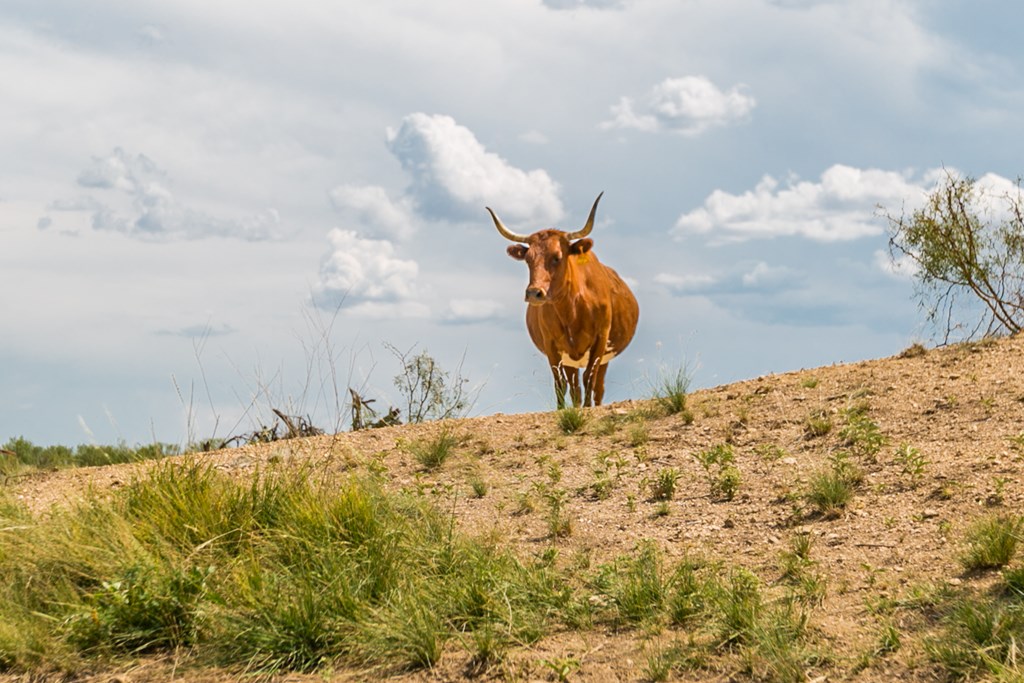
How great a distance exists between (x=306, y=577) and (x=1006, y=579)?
3.81 metres

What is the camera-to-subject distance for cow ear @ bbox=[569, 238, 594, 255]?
45.1 feet

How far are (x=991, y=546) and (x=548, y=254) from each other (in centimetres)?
771

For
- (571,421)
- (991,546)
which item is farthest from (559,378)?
(991,546)

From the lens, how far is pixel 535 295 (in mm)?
13109

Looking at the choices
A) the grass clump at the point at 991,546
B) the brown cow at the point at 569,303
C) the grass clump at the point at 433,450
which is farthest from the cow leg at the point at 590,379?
the grass clump at the point at 991,546

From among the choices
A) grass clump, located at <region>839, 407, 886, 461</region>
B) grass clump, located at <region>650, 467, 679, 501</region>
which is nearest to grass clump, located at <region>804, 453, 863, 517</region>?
grass clump, located at <region>839, 407, 886, 461</region>

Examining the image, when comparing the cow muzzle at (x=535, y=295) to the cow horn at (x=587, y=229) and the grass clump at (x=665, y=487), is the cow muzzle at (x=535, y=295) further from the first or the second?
the grass clump at (x=665, y=487)

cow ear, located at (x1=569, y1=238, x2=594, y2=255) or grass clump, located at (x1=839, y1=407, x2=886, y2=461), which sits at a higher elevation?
cow ear, located at (x1=569, y1=238, x2=594, y2=255)

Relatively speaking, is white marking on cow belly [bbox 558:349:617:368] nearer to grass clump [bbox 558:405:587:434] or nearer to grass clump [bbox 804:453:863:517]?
grass clump [bbox 558:405:587:434]

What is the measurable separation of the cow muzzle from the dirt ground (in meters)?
1.71

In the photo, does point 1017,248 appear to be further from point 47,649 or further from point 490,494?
point 47,649

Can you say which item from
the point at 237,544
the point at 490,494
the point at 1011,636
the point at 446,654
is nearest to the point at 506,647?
the point at 446,654

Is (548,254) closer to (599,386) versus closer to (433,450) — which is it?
(599,386)

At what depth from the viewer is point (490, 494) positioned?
350 inches
